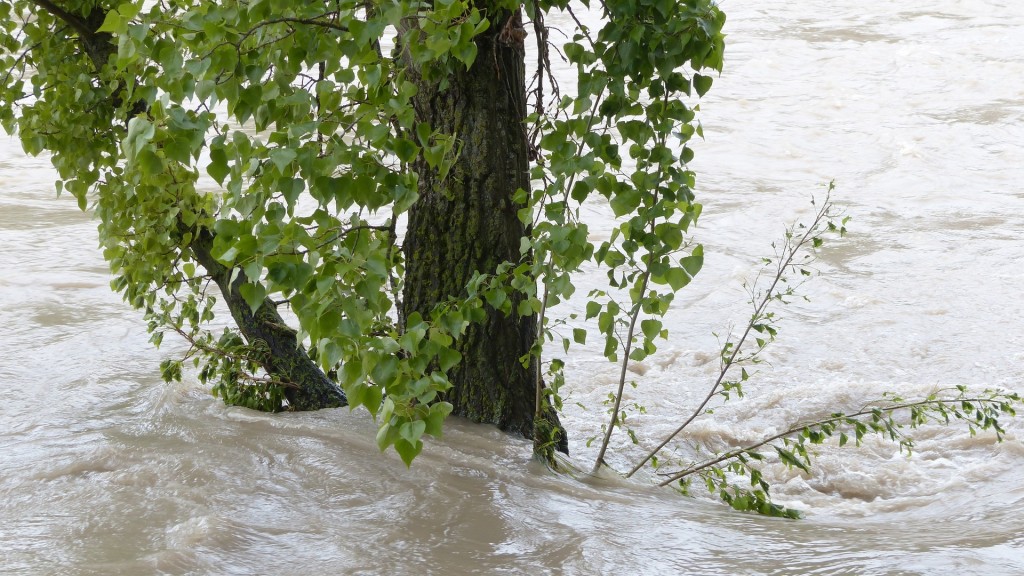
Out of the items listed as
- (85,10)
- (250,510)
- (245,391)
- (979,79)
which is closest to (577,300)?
(245,391)

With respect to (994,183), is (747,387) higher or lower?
lower

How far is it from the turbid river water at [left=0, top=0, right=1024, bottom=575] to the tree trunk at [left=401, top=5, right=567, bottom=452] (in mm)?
217

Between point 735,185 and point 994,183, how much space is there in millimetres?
2610

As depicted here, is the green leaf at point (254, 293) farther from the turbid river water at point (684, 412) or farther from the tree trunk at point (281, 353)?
the tree trunk at point (281, 353)

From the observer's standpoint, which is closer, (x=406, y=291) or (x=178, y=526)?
(x=178, y=526)

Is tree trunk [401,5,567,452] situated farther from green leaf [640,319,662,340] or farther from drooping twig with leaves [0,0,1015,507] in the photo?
green leaf [640,319,662,340]

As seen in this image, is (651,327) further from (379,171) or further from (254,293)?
(254,293)

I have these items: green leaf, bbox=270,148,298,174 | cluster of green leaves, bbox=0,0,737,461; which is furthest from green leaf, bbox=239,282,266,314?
green leaf, bbox=270,148,298,174

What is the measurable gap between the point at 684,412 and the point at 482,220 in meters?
2.63

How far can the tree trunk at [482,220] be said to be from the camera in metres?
3.80

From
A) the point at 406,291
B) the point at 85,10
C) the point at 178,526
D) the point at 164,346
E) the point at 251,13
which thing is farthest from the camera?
the point at 164,346

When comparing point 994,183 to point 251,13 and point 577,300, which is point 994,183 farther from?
point 251,13

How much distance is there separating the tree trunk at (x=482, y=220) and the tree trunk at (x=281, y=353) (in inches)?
41.5

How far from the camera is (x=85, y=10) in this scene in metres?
4.41
